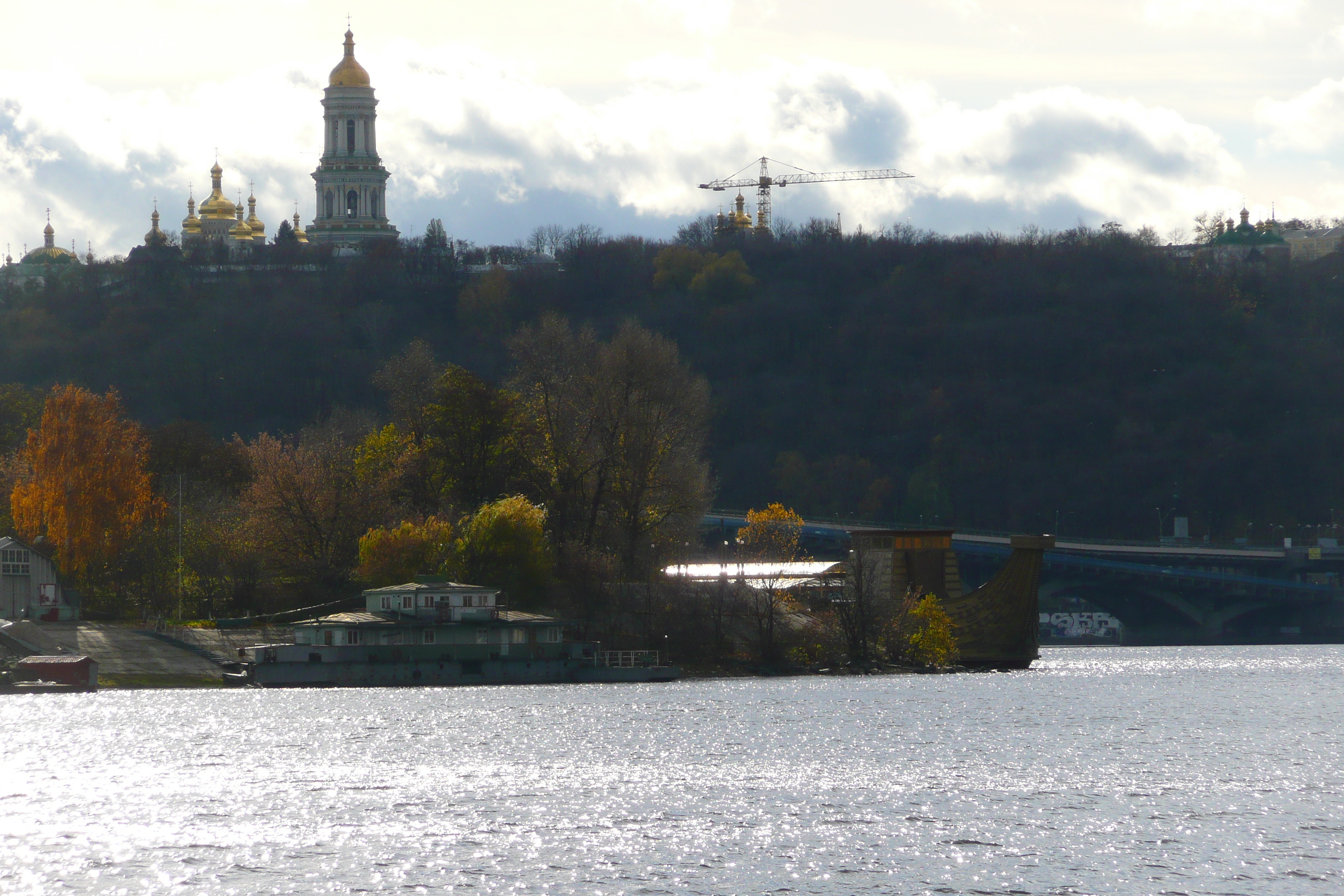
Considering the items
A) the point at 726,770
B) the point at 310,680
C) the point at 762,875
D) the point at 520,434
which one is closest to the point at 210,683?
the point at 310,680

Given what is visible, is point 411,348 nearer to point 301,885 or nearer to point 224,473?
point 224,473

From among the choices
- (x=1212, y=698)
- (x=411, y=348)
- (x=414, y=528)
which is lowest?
(x=1212, y=698)

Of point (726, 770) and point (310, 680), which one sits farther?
point (310, 680)

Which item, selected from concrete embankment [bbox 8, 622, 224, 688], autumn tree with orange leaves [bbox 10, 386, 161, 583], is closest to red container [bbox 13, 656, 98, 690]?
Answer: concrete embankment [bbox 8, 622, 224, 688]

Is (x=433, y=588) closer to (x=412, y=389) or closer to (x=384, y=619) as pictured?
(x=384, y=619)

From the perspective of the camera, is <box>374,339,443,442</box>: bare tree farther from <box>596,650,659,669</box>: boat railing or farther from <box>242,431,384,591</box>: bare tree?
<box>596,650,659,669</box>: boat railing

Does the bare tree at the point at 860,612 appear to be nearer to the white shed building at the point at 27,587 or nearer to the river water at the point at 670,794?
the river water at the point at 670,794

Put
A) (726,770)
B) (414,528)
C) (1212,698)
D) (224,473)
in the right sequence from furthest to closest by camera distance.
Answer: (224,473), (414,528), (1212,698), (726,770)

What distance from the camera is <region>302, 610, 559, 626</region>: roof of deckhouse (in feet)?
338

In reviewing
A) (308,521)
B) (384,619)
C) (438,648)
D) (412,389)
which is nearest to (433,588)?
(384,619)

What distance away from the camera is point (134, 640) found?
10400 centimetres

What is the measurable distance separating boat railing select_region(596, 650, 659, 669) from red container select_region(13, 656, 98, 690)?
25.4 meters

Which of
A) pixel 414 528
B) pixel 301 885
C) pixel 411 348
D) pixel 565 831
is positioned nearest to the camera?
pixel 301 885

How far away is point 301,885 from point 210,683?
184 ft
